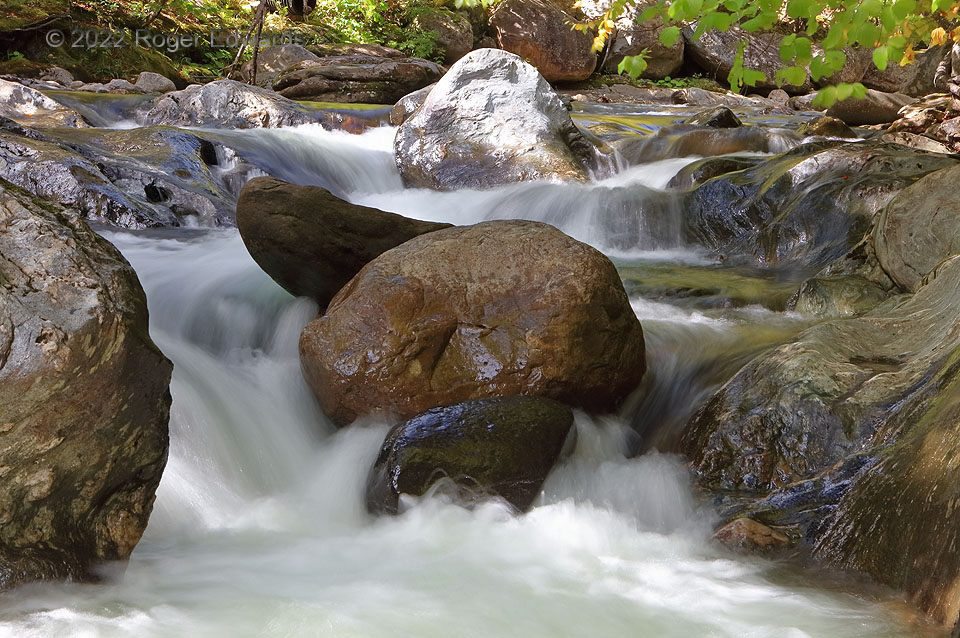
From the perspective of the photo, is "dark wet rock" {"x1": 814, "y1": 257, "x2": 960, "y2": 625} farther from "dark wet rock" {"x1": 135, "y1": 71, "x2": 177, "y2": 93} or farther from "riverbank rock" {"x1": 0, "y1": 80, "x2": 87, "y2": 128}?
"dark wet rock" {"x1": 135, "y1": 71, "x2": 177, "y2": 93}

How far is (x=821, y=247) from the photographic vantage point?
21.6 feet

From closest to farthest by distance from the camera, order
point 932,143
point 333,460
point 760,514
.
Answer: point 760,514
point 333,460
point 932,143

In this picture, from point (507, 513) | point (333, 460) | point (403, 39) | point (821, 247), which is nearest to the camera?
point (507, 513)

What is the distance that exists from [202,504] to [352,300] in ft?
4.50

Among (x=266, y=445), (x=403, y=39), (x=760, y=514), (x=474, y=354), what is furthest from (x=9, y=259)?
(x=403, y=39)

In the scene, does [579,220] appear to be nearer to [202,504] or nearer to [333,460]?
[333,460]

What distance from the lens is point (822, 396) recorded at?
3.38 meters

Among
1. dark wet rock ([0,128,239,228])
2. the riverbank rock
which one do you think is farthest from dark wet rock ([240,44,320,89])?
dark wet rock ([0,128,239,228])

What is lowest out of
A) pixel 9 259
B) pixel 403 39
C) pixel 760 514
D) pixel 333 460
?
pixel 333 460

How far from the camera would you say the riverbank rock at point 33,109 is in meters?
9.34

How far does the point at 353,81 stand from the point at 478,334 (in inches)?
409

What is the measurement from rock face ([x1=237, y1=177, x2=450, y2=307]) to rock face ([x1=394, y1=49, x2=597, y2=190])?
4.14 m

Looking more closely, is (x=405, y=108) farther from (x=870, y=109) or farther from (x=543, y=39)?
(x=543, y=39)

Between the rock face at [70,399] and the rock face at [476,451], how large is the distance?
1.05 meters
